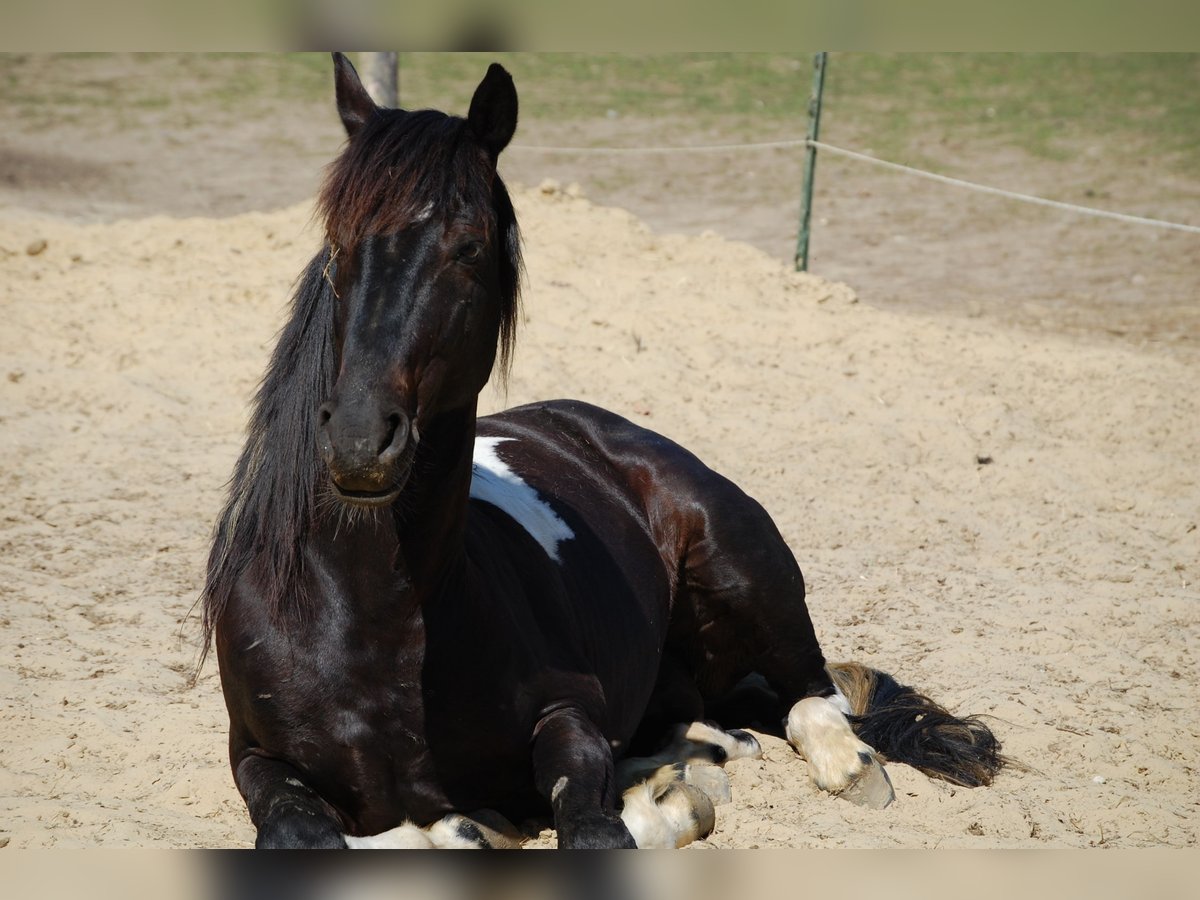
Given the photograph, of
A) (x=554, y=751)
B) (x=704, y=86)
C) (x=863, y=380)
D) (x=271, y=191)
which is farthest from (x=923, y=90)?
(x=554, y=751)

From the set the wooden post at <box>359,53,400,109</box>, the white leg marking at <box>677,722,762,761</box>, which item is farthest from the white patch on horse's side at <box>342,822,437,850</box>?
the wooden post at <box>359,53,400,109</box>

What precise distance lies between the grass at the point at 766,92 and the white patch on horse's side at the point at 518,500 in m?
12.6

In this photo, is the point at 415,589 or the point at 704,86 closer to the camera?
the point at 415,589

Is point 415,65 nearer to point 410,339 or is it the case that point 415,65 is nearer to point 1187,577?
point 1187,577

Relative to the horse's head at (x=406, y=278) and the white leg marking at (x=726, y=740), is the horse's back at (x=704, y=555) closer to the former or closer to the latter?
the white leg marking at (x=726, y=740)

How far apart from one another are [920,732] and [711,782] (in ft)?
2.66

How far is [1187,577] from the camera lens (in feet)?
19.0

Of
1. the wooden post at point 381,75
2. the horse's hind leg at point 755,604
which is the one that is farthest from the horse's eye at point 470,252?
the wooden post at point 381,75

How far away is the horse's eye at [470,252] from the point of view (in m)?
2.69

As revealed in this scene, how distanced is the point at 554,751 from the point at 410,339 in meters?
1.13

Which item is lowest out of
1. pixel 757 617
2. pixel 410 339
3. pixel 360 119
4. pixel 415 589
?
pixel 757 617

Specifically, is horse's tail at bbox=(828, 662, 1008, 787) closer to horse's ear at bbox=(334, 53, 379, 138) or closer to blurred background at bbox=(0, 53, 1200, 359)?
horse's ear at bbox=(334, 53, 379, 138)

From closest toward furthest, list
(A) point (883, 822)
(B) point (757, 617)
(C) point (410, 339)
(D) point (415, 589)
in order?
(C) point (410, 339) → (D) point (415, 589) → (A) point (883, 822) → (B) point (757, 617)

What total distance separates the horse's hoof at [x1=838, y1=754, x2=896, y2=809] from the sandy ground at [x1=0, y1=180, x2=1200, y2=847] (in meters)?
0.04
